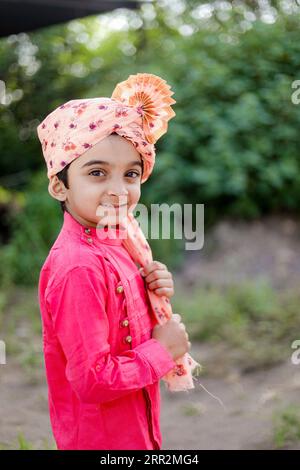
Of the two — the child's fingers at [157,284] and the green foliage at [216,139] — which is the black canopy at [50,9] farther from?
the child's fingers at [157,284]

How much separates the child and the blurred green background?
2.44 meters

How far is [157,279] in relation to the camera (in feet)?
5.80

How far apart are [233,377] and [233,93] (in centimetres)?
292

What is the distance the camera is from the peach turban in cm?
159

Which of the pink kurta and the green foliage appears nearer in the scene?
the pink kurta

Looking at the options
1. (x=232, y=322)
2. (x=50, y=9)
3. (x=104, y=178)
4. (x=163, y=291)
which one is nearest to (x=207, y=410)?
(x=232, y=322)

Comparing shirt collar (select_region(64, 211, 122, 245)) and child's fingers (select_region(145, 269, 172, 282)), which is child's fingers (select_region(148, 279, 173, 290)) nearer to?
child's fingers (select_region(145, 269, 172, 282))

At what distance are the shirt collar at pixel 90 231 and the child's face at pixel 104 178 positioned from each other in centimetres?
3

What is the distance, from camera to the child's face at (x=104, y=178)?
1.60 meters

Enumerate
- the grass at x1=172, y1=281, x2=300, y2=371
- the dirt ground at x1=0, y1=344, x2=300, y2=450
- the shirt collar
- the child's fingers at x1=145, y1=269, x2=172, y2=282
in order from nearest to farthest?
the shirt collar → the child's fingers at x1=145, y1=269, x2=172, y2=282 → the dirt ground at x1=0, y1=344, x2=300, y2=450 → the grass at x1=172, y1=281, x2=300, y2=371

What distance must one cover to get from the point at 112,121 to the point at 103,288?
1.25 feet

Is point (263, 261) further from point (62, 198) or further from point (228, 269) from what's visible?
point (62, 198)
